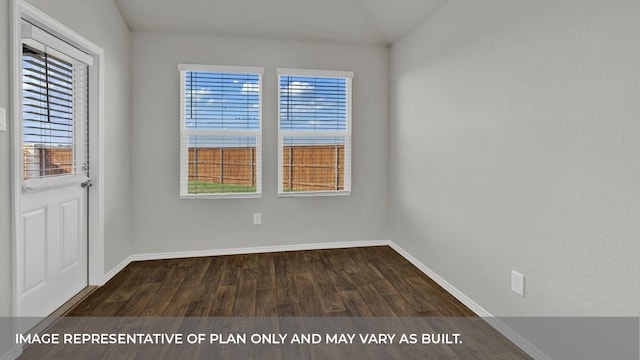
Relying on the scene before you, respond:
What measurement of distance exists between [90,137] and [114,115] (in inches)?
Result: 15.7

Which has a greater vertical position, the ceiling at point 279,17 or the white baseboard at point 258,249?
the ceiling at point 279,17

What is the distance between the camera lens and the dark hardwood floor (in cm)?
205

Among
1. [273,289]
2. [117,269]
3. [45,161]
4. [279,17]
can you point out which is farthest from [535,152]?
[117,269]

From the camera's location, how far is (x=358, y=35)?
3.99 metres

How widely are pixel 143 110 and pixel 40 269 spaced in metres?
1.89

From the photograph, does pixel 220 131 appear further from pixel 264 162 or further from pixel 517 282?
pixel 517 282

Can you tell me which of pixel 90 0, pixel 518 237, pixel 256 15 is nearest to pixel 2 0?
pixel 90 0

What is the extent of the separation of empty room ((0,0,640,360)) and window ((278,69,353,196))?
0.08ft

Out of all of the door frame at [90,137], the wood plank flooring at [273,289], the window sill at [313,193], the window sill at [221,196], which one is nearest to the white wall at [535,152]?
the wood plank flooring at [273,289]

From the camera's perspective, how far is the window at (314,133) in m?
4.09

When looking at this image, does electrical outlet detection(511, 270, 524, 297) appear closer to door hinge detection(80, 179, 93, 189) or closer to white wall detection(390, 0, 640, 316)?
white wall detection(390, 0, 640, 316)

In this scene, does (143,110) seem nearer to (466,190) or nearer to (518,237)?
(466,190)

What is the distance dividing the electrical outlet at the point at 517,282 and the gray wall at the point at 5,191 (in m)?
2.90

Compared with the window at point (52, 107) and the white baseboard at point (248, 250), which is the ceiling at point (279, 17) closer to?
the window at point (52, 107)
